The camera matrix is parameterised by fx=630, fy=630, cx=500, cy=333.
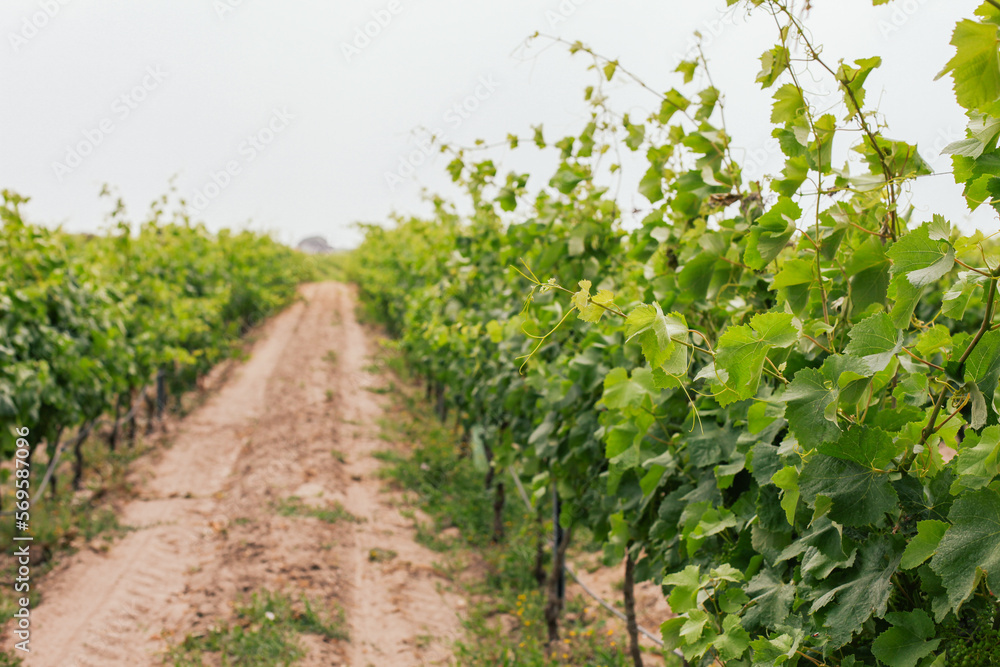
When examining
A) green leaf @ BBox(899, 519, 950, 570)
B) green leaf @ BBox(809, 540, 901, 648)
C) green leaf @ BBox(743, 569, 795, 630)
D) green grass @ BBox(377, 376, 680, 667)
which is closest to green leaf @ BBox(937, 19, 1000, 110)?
green leaf @ BBox(899, 519, 950, 570)

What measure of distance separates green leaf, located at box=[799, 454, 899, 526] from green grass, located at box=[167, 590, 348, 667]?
3.78 meters

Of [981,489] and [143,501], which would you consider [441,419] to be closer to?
[143,501]

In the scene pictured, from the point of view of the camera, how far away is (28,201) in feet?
17.7

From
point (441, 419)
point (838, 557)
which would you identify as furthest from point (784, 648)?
point (441, 419)

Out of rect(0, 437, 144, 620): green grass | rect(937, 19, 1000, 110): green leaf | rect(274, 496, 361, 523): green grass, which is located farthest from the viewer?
rect(274, 496, 361, 523): green grass

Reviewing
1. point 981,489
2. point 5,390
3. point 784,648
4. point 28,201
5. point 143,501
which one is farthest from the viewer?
point 143,501

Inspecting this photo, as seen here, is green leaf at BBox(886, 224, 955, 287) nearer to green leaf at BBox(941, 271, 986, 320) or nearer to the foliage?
green leaf at BBox(941, 271, 986, 320)

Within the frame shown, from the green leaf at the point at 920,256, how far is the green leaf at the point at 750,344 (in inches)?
6.9

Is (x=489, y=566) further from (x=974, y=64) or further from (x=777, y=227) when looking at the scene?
(x=974, y=64)

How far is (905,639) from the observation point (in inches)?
42.5

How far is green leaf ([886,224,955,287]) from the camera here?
0.90 metres

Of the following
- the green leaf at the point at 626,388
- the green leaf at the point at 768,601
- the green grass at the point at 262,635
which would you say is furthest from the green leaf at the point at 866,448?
the green grass at the point at 262,635

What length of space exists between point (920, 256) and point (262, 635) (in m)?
4.41

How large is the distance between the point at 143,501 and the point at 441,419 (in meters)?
4.10
